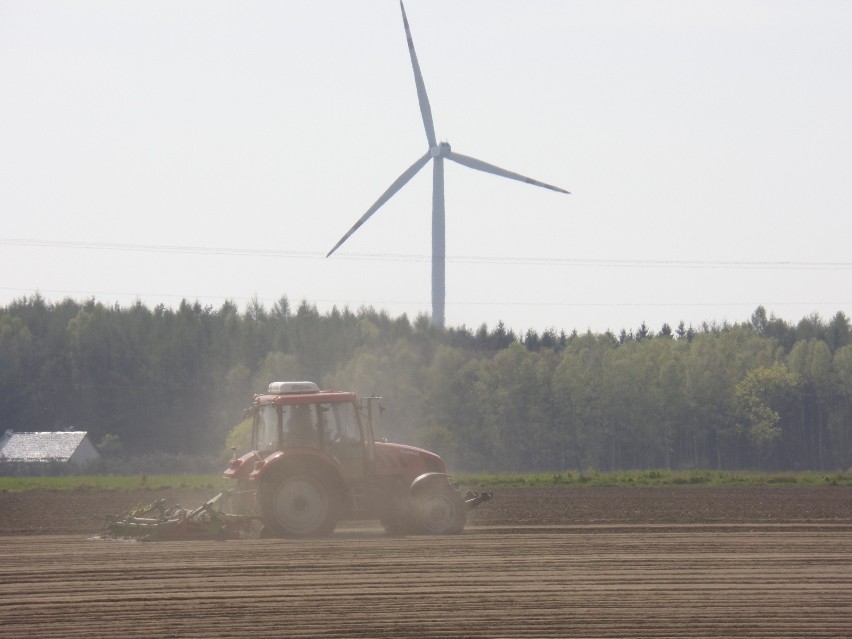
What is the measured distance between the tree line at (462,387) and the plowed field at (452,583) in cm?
5985

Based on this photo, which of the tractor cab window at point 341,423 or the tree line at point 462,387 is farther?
the tree line at point 462,387

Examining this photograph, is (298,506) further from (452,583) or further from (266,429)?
(452,583)

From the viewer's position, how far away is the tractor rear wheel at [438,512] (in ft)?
69.5

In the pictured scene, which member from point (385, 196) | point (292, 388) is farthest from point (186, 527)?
point (385, 196)

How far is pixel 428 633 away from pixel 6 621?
4.39 meters

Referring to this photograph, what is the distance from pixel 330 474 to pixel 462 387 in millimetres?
63000

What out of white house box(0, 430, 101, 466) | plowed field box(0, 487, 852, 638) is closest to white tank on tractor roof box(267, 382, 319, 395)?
plowed field box(0, 487, 852, 638)

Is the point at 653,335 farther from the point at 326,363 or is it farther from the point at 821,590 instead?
the point at 821,590

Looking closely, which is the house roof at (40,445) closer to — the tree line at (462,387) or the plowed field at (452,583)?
the tree line at (462,387)

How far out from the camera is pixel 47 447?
85188 millimetres

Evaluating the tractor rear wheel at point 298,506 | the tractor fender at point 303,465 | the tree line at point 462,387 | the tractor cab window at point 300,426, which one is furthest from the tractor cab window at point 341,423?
the tree line at point 462,387

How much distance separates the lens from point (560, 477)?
151 feet

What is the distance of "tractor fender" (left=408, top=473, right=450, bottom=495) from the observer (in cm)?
2111

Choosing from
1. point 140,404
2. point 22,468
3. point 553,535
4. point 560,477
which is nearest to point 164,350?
point 140,404
